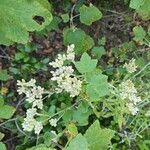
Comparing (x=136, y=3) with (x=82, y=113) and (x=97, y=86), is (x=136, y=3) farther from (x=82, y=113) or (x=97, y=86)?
(x=82, y=113)

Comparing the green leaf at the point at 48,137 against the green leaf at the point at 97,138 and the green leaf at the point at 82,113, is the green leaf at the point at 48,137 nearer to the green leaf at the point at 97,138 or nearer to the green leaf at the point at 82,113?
the green leaf at the point at 82,113

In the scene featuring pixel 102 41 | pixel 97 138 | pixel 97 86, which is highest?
pixel 102 41

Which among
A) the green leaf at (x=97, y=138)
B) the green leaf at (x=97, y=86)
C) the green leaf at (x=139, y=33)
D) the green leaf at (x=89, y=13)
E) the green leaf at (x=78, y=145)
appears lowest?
the green leaf at (x=78, y=145)

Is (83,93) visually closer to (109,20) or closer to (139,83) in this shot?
(139,83)

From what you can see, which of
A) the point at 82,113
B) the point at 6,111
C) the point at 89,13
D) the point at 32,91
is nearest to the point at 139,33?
the point at 89,13

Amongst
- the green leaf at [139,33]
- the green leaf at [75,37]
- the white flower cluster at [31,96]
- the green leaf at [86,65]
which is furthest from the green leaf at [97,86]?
the green leaf at [139,33]

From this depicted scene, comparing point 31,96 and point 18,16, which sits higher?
point 18,16

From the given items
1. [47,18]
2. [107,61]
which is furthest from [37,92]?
[107,61]

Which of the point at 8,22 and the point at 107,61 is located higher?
the point at 107,61
